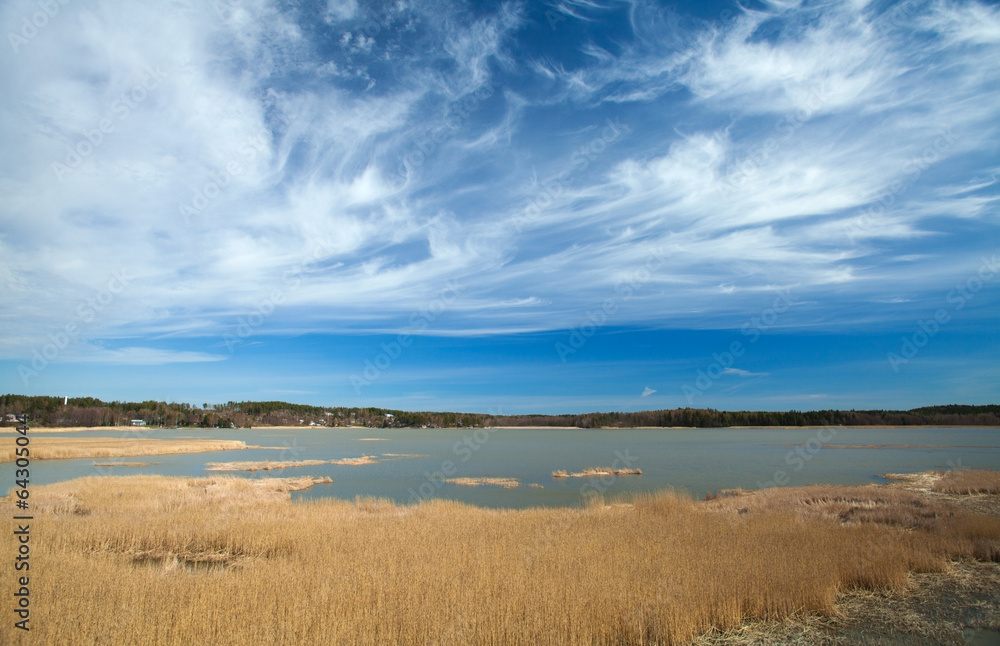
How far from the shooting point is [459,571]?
1066 centimetres

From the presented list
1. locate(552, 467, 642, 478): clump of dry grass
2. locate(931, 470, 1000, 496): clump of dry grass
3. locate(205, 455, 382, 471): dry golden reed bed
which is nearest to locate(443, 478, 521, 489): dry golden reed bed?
locate(552, 467, 642, 478): clump of dry grass

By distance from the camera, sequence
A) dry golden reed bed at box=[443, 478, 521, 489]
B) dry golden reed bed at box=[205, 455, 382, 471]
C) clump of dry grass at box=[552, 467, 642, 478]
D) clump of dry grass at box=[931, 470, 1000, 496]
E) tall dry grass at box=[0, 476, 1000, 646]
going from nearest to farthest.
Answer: tall dry grass at box=[0, 476, 1000, 646] → clump of dry grass at box=[931, 470, 1000, 496] → dry golden reed bed at box=[443, 478, 521, 489] → clump of dry grass at box=[552, 467, 642, 478] → dry golden reed bed at box=[205, 455, 382, 471]

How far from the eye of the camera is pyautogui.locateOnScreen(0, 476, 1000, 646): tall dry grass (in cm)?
765

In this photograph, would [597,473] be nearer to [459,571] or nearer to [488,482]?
[488,482]

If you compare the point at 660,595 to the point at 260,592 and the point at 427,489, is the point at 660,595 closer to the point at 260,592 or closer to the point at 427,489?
the point at 260,592

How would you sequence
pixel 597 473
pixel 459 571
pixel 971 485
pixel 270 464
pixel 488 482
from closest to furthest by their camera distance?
pixel 459 571
pixel 971 485
pixel 488 482
pixel 597 473
pixel 270 464

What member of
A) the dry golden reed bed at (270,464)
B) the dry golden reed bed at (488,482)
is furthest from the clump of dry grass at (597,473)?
the dry golden reed bed at (270,464)

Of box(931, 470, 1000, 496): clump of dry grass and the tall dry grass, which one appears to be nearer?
the tall dry grass

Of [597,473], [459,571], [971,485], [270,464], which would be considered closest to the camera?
[459,571]

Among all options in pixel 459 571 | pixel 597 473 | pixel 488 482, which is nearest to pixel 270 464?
pixel 488 482

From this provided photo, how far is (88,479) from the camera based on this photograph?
29281 mm

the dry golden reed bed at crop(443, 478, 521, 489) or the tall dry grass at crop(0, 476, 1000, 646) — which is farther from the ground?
the tall dry grass at crop(0, 476, 1000, 646)

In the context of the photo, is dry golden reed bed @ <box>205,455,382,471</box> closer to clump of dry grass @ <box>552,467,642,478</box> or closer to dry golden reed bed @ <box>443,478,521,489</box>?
dry golden reed bed @ <box>443,478,521,489</box>

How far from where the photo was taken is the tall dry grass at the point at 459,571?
765 cm
